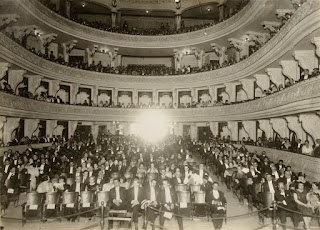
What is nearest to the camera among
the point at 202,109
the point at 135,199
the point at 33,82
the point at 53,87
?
the point at 135,199

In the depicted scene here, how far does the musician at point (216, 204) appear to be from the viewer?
782cm

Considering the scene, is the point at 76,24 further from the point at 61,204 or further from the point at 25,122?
the point at 61,204

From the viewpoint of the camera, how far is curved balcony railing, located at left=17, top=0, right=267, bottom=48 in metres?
19.6

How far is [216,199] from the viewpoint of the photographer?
26.5ft

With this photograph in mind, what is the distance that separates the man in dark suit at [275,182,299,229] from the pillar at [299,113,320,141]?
19.2 ft

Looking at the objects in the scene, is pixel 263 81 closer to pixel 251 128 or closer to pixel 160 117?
pixel 251 128

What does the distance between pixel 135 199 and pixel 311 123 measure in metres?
9.19

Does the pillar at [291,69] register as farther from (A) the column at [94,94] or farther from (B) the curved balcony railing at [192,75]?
(A) the column at [94,94]

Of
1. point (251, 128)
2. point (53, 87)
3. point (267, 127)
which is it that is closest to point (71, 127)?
point (53, 87)

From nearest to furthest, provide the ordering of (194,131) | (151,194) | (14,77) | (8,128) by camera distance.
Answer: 1. (151,194)
2. (8,128)
3. (14,77)
4. (194,131)

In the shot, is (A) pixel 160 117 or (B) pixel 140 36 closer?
(A) pixel 160 117

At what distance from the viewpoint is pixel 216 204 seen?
797 centimetres

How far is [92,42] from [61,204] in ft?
67.6

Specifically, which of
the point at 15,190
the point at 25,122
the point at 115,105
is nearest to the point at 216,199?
the point at 15,190
